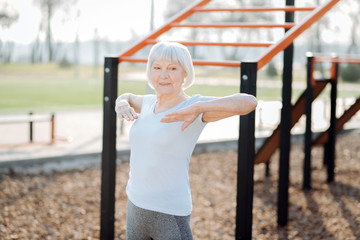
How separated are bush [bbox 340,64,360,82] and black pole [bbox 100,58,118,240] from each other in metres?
29.1

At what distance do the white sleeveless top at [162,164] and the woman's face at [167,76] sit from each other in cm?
9

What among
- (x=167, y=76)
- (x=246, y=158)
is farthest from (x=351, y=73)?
(x=167, y=76)

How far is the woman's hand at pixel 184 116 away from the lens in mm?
2109

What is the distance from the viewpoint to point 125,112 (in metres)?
2.43

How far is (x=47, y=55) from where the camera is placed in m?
37.3

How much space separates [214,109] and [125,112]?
49cm

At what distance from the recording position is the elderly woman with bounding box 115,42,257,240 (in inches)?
85.5

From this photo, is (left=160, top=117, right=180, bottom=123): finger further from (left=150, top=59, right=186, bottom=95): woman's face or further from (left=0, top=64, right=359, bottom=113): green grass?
(left=0, top=64, right=359, bottom=113): green grass

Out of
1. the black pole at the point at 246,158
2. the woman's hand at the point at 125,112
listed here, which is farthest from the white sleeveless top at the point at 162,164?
the black pole at the point at 246,158

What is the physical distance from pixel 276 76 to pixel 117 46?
15457 millimetres

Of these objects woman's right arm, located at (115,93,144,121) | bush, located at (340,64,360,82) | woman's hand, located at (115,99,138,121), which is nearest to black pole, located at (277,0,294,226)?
woman's right arm, located at (115,93,144,121)

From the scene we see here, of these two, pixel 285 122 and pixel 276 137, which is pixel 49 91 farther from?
pixel 285 122

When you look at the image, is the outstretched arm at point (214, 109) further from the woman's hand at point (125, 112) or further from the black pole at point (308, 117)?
the black pole at point (308, 117)

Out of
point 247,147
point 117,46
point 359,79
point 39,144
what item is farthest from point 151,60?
point 117,46
